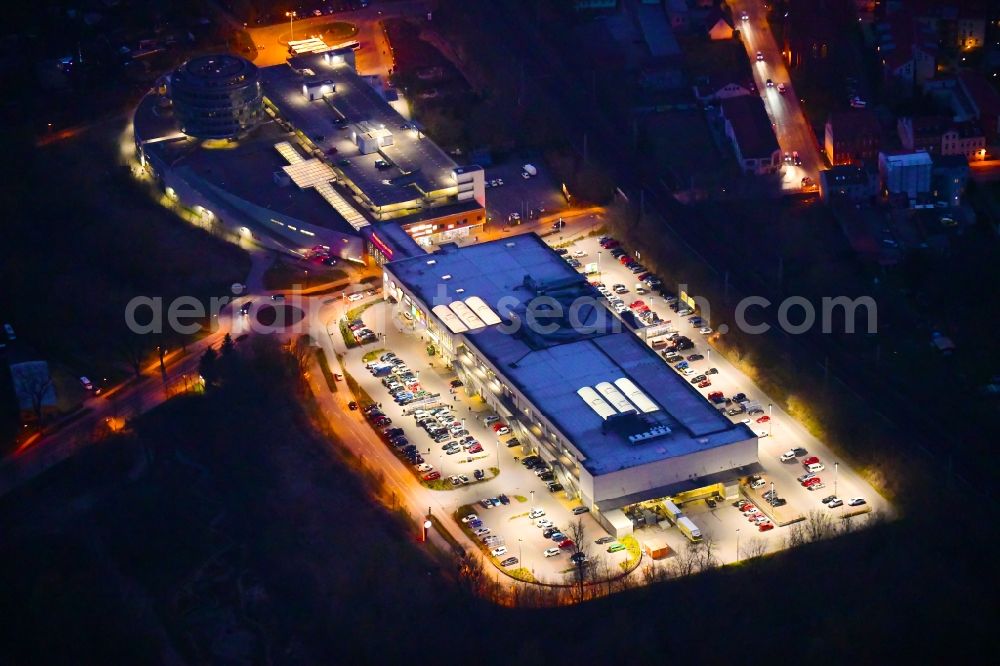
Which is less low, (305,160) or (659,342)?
(305,160)

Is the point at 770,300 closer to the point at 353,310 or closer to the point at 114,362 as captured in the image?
the point at 353,310

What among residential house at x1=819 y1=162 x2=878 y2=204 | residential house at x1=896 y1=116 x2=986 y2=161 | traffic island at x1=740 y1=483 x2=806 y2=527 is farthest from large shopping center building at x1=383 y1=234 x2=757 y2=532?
residential house at x1=896 y1=116 x2=986 y2=161

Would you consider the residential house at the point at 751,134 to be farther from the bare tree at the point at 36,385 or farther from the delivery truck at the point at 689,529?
the bare tree at the point at 36,385

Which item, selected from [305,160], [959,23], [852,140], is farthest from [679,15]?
[305,160]

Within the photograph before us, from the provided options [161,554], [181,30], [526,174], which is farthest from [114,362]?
[181,30]

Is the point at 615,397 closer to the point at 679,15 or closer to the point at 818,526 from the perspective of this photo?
the point at 818,526
